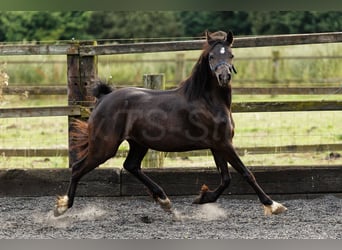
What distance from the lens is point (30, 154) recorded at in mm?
6867

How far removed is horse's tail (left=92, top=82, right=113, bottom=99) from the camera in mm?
4910

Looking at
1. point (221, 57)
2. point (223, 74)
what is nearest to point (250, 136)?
point (221, 57)

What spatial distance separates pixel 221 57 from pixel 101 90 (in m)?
1.16

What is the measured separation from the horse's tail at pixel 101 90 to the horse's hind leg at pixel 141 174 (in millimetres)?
473

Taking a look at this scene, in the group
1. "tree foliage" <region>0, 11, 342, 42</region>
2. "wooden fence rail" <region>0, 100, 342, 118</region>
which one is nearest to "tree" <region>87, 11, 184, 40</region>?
"tree foliage" <region>0, 11, 342, 42</region>

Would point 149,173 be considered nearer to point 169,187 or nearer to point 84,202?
point 169,187

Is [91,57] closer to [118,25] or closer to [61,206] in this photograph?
[61,206]

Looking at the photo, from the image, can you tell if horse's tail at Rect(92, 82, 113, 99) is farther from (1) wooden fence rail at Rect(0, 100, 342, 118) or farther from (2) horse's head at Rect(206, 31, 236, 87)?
(2) horse's head at Rect(206, 31, 236, 87)

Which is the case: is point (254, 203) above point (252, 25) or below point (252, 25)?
below

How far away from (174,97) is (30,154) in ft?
8.95
